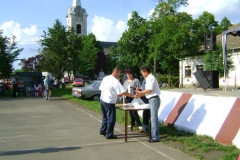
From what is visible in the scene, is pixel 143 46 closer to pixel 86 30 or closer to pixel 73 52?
pixel 73 52

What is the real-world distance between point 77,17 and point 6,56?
6747 cm

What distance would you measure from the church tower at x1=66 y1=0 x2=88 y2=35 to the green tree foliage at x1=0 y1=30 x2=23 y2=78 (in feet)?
211

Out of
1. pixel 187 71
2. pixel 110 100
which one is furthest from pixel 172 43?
pixel 110 100

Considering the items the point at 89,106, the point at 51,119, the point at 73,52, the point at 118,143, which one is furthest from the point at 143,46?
the point at 118,143

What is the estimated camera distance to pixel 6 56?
27.3 m

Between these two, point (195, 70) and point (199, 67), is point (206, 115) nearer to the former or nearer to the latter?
point (199, 67)

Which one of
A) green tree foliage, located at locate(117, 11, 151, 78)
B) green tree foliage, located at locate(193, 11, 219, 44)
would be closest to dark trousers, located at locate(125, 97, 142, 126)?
green tree foliage, located at locate(193, 11, 219, 44)

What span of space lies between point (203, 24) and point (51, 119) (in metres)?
38.1

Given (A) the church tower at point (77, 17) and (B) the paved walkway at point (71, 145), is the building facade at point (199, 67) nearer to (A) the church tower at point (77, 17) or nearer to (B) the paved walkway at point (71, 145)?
(B) the paved walkway at point (71, 145)

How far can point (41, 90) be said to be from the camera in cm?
2492

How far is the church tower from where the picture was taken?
91562 millimetres

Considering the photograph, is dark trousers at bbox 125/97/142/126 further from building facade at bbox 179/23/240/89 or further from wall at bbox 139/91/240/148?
building facade at bbox 179/23/240/89

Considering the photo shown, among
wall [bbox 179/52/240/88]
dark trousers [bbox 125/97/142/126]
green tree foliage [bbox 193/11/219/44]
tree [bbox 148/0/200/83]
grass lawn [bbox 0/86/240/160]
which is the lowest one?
grass lawn [bbox 0/86/240/160]

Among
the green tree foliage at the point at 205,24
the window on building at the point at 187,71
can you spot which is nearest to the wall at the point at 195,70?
the window on building at the point at 187,71
